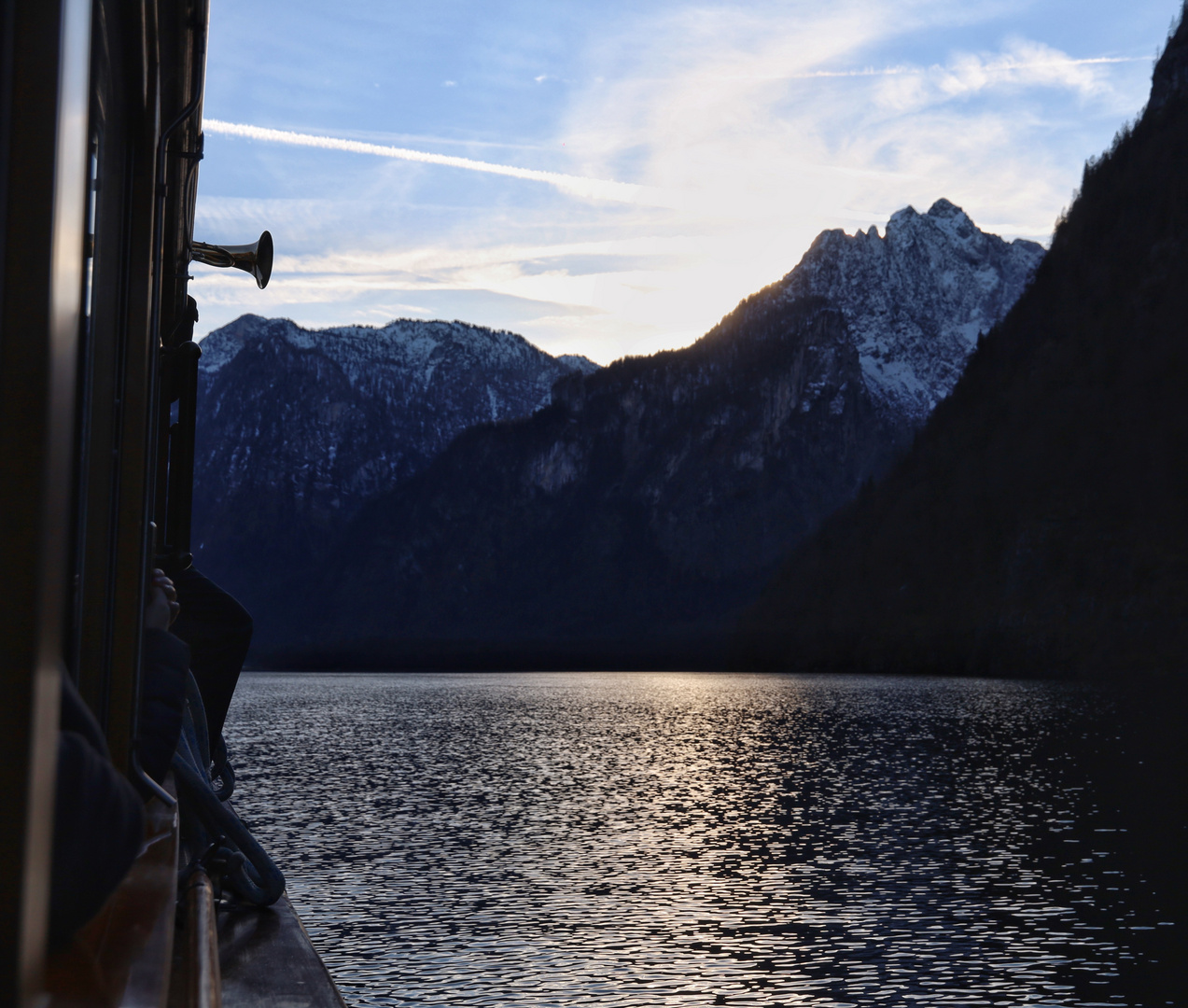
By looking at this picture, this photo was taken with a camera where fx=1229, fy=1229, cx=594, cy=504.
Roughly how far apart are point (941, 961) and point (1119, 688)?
91988 millimetres

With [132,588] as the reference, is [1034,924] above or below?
below

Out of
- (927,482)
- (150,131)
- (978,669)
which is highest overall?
(927,482)

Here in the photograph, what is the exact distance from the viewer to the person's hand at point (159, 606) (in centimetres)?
460

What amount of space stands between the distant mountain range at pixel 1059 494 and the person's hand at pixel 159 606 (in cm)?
11188

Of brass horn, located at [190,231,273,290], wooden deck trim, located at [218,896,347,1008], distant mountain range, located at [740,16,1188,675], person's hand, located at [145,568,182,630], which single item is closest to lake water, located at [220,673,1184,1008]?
wooden deck trim, located at [218,896,347,1008]

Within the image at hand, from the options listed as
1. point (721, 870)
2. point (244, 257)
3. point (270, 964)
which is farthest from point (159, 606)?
point (721, 870)

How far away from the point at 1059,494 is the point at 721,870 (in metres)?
113

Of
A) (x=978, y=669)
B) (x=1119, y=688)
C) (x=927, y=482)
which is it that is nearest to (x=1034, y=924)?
(x=1119, y=688)

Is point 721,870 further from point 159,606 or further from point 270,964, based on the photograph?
point 159,606

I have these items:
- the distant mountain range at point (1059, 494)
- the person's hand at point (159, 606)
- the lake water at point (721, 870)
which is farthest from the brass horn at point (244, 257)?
the distant mountain range at point (1059, 494)

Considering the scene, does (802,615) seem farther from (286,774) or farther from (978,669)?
(286,774)

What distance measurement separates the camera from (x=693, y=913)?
20.7m

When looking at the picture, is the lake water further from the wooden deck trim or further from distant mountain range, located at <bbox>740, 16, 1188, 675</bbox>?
distant mountain range, located at <bbox>740, 16, 1188, 675</bbox>

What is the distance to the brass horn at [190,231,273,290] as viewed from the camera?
841 cm
